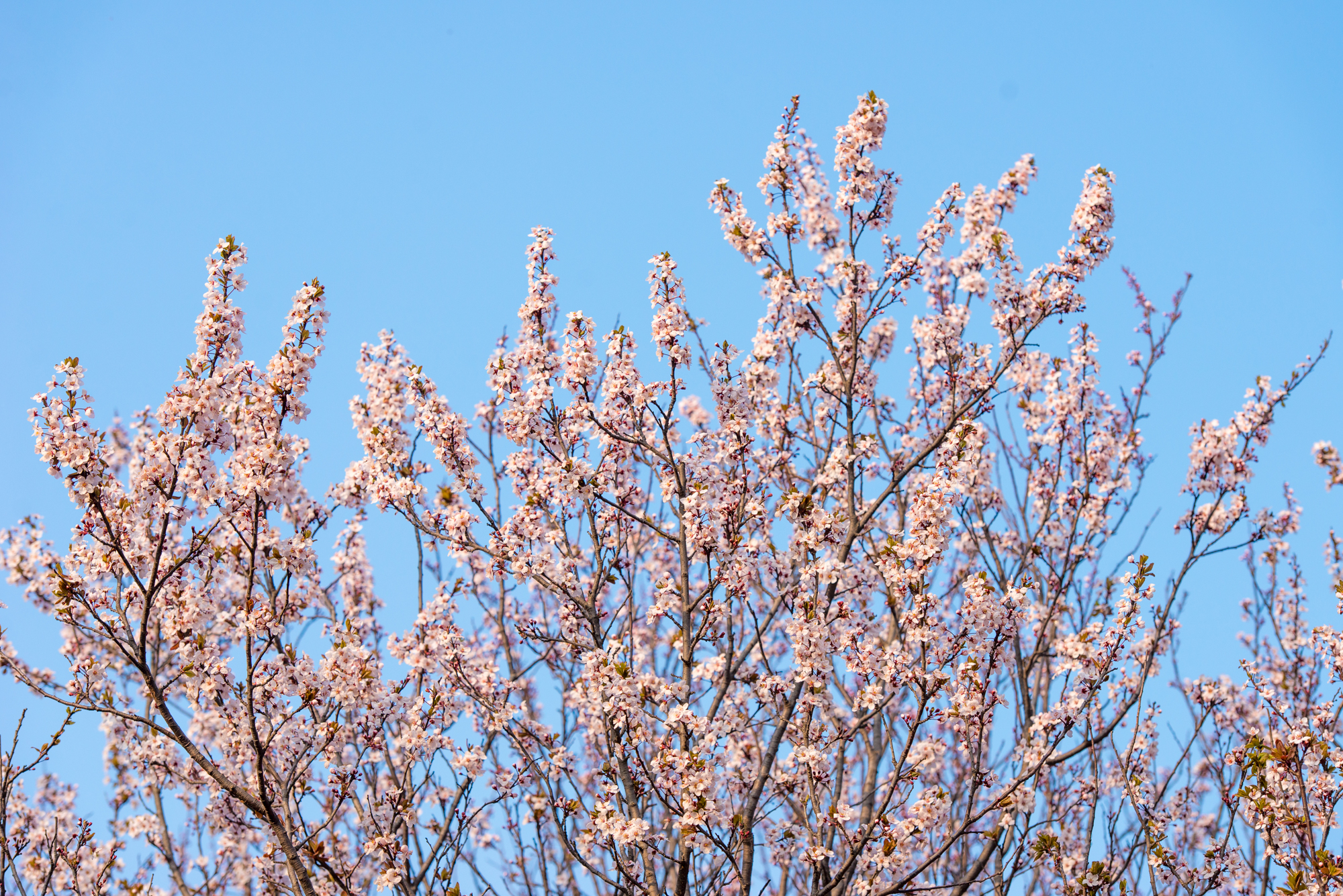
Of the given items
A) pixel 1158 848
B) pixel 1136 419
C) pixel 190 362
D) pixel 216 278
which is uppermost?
pixel 1136 419

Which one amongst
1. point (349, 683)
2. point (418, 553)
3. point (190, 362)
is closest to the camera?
point (190, 362)

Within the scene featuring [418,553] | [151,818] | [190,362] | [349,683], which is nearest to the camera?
[190,362]

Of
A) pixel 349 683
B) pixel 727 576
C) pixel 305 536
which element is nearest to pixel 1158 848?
pixel 727 576

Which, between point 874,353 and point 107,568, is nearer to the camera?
point 107,568

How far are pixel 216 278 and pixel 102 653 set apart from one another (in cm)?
477

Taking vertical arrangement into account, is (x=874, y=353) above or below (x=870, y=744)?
above

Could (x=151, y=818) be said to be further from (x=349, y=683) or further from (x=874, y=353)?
(x=874, y=353)

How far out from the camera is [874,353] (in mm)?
9766

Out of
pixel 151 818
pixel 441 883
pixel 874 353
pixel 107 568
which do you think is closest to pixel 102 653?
pixel 151 818

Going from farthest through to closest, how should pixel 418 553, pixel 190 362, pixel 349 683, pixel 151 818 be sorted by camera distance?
pixel 151 818 < pixel 418 553 < pixel 349 683 < pixel 190 362

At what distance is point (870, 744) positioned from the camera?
26.2 feet

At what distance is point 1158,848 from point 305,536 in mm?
5688

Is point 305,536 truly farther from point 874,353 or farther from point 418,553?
point 874,353

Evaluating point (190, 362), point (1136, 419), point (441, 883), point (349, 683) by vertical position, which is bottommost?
point (441, 883)
